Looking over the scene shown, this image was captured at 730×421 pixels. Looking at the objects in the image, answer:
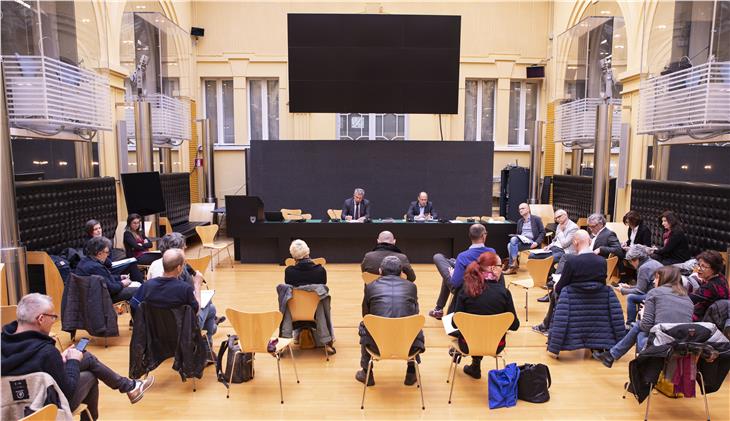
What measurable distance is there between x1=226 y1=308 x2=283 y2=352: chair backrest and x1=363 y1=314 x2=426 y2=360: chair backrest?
77 centimetres

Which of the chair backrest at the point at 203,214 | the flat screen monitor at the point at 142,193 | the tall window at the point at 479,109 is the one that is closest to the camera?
the flat screen monitor at the point at 142,193

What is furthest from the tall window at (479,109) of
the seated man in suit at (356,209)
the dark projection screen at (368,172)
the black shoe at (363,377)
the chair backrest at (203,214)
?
the black shoe at (363,377)

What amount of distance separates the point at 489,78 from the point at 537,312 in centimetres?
922

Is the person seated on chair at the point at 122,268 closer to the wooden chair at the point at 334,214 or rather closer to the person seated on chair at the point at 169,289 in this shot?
the person seated on chair at the point at 169,289

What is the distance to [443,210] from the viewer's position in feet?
38.6

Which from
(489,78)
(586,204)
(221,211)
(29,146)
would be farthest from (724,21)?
(29,146)

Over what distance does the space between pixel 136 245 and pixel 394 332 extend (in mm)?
A: 4483

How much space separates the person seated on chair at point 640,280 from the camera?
4.86m

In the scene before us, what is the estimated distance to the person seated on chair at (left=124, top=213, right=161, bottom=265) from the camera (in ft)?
21.2

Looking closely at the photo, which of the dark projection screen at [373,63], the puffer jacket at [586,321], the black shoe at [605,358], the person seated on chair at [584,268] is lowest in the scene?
the black shoe at [605,358]

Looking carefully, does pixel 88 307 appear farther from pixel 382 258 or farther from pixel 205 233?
pixel 205 233

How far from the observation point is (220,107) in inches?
543

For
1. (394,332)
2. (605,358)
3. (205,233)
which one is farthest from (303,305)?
(205,233)

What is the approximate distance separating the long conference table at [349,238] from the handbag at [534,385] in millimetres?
4711
